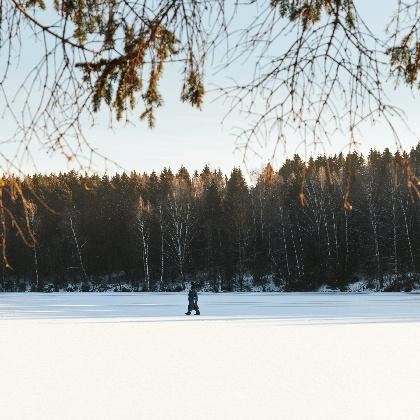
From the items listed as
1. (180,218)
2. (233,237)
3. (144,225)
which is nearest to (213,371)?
(233,237)

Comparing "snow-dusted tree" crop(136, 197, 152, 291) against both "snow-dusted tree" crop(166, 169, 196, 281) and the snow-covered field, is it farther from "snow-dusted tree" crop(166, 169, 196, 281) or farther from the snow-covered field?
the snow-covered field

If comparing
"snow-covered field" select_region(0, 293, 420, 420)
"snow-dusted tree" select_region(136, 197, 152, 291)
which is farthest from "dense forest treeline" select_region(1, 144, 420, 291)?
"snow-covered field" select_region(0, 293, 420, 420)

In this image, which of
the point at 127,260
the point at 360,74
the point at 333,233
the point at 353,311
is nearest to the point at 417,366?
the point at 360,74

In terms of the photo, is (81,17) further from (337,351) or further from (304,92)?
(337,351)

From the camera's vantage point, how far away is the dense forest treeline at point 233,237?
34844 millimetres

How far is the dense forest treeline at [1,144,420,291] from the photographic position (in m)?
34.8

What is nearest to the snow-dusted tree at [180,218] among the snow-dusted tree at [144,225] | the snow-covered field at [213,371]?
the snow-dusted tree at [144,225]

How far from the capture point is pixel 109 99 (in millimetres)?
2082

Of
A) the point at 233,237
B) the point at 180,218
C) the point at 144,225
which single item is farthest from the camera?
the point at 144,225

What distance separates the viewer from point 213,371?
6672 mm

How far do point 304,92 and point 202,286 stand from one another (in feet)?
128

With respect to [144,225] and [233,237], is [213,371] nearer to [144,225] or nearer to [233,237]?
[233,237]

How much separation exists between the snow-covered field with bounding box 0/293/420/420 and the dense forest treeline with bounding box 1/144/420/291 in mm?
20305

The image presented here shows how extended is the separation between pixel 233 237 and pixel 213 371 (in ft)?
110
